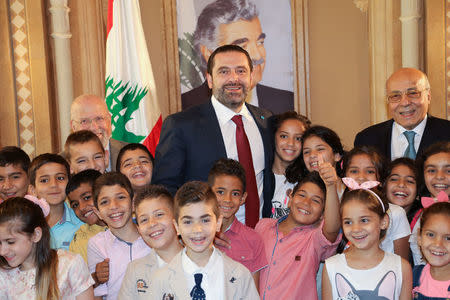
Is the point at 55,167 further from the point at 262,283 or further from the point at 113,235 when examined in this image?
the point at 262,283

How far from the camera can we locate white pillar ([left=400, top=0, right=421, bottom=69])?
5316 mm

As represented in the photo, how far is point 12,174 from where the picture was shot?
154 inches

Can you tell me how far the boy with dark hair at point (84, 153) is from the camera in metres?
3.85

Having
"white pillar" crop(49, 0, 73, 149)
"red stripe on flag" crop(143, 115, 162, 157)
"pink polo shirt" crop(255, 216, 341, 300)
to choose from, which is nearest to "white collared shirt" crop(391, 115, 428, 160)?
"pink polo shirt" crop(255, 216, 341, 300)

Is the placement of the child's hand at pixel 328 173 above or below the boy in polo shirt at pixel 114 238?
above

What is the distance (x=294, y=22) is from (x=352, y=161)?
9.36 ft

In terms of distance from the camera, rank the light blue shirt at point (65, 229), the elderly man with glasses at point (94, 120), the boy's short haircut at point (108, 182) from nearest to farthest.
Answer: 1. the boy's short haircut at point (108, 182)
2. the light blue shirt at point (65, 229)
3. the elderly man with glasses at point (94, 120)

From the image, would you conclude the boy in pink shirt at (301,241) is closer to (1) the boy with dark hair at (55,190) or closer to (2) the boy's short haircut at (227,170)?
(2) the boy's short haircut at (227,170)

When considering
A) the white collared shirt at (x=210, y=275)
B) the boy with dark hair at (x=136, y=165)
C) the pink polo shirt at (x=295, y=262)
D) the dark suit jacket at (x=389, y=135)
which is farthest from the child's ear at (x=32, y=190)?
the dark suit jacket at (x=389, y=135)

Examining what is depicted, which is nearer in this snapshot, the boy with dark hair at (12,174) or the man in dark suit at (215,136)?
the man in dark suit at (215,136)

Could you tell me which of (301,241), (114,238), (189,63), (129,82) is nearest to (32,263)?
(114,238)

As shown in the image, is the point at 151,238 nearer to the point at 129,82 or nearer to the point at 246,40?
the point at 129,82

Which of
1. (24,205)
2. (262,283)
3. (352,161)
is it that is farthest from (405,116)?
(24,205)

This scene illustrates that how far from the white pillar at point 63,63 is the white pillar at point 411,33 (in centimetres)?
324
